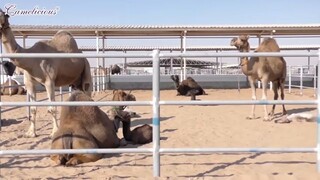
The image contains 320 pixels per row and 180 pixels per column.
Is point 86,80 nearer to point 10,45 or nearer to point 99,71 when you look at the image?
point 10,45

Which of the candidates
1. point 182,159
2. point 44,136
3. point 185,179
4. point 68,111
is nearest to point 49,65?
point 44,136

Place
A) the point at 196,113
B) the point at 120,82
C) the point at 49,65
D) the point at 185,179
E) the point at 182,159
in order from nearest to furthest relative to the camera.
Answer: the point at 185,179
the point at 182,159
the point at 49,65
the point at 196,113
the point at 120,82

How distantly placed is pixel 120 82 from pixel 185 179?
62.2ft

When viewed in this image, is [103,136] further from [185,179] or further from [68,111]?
[185,179]

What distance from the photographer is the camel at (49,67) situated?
22.2ft

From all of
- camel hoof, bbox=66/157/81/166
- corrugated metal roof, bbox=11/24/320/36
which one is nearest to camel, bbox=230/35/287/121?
camel hoof, bbox=66/157/81/166

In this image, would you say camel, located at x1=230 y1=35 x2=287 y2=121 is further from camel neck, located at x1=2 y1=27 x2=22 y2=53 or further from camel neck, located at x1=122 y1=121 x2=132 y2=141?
camel neck, located at x1=2 y1=27 x2=22 y2=53

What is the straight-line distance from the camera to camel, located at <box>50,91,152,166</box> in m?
5.14

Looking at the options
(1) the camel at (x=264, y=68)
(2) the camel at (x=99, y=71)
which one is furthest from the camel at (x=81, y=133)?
(2) the camel at (x=99, y=71)

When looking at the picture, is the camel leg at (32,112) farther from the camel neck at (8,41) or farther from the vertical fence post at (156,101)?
the vertical fence post at (156,101)

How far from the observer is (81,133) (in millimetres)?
5395

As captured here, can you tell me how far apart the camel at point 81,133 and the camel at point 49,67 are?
1.56 metres

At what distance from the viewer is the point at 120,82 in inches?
911

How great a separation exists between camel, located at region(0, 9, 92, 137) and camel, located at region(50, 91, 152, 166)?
1.56 metres
